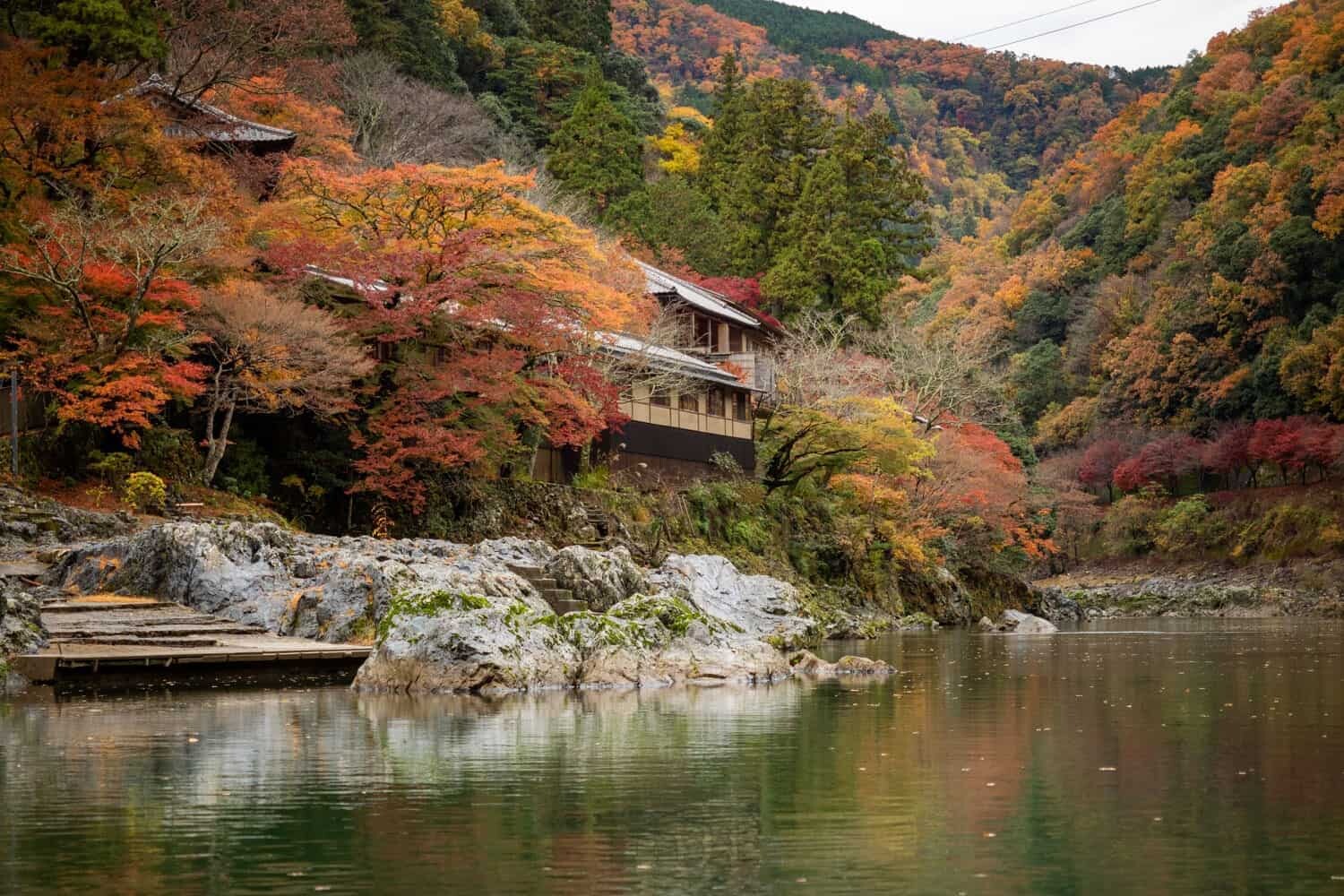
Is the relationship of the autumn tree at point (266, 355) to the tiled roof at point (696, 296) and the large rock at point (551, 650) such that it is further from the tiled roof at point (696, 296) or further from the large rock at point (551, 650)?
the tiled roof at point (696, 296)

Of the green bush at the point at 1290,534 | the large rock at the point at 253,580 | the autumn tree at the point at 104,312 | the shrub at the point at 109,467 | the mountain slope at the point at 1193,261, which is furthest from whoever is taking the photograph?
the mountain slope at the point at 1193,261

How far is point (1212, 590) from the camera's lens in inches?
2384

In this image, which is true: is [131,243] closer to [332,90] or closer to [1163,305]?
[332,90]

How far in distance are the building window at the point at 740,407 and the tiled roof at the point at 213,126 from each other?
1598 cm

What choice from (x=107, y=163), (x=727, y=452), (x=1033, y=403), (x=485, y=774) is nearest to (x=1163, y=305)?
(x=1033, y=403)

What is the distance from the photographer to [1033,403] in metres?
81.8

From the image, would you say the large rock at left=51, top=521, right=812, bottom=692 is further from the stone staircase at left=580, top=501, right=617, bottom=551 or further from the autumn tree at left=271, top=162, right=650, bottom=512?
the stone staircase at left=580, top=501, right=617, bottom=551

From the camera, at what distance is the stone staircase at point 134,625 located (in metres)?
18.3

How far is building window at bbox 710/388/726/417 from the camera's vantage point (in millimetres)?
44562

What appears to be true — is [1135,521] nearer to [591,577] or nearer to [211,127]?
[211,127]

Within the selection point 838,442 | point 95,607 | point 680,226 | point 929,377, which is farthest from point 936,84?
point 95,607

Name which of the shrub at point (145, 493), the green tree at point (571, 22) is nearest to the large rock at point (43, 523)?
the shrub at point (145, 493)

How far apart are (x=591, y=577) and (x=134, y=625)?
26.5 ft

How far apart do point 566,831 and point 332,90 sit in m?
42.9
